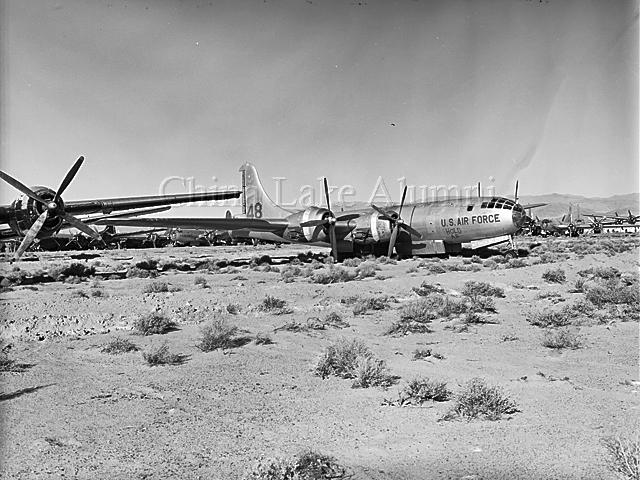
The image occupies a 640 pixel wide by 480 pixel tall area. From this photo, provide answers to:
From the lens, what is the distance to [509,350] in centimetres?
1023

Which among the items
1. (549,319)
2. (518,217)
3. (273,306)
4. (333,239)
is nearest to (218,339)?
(273,306)

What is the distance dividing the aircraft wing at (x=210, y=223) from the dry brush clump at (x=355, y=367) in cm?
1941

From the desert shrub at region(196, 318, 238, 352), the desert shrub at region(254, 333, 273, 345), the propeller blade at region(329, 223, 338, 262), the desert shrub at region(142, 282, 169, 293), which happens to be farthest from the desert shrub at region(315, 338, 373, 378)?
the propeller blade at region(329, 223, 338, 262)

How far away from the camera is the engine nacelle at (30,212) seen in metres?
20.1

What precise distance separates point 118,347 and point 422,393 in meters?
6.30

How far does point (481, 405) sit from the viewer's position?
6551 millimetres

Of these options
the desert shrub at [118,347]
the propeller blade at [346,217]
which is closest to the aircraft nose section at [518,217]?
the propeller blade at [346,217]

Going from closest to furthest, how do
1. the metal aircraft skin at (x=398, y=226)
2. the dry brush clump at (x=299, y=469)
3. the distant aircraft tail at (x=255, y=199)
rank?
the dry brush clump at (x=299, y=469), the metal aircraft skin at (x=398, y=226), the distant aircraft tail at (x=255, y=199)

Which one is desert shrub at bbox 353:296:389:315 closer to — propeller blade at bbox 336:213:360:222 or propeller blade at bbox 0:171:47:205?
propeller blade at bbox 0:171:47:205

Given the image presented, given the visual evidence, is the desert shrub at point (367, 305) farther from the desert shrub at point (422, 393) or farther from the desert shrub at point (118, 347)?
the desert shrub at point (422, 393)

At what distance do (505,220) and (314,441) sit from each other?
26.0 metres

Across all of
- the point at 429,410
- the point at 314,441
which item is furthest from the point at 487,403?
the point at 314,441

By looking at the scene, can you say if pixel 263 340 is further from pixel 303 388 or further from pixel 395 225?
pixel 395 225

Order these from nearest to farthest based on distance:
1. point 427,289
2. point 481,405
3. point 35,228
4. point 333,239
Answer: point 481,405 → point 427,289 → point 35,228 → point 333,239
